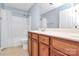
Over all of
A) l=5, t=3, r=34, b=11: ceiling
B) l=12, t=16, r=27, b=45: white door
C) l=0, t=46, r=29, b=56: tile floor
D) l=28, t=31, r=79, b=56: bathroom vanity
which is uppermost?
l=5, t=3, r=34, b=11: ceiling

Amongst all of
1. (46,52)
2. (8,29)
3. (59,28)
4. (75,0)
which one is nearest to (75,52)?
(46,52)

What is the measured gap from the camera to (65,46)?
3.33 ft

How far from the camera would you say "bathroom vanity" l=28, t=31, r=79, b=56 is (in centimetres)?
92

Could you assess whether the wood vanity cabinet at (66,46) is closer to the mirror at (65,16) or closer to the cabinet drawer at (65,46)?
the cabinet drawer at (65,46)

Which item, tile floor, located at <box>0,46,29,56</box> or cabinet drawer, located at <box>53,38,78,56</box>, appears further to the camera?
tile floor, located at <box>0,46,29,56</box>

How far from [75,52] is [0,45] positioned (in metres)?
1.00

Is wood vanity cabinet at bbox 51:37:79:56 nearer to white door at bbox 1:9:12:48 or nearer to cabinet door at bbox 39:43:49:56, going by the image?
cabinet door at bbox 39:43:49:56

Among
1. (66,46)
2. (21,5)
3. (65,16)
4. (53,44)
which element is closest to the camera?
(66,46)

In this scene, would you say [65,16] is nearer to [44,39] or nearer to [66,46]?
[44,39]

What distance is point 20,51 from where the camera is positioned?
1.45 meters

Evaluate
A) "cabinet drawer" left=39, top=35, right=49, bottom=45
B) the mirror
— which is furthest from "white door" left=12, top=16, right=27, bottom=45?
the mirror

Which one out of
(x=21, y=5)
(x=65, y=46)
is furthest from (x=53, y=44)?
(x=21, y=5)

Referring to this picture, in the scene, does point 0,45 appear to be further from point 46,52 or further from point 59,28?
point 59,28

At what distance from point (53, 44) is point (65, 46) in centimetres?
20
